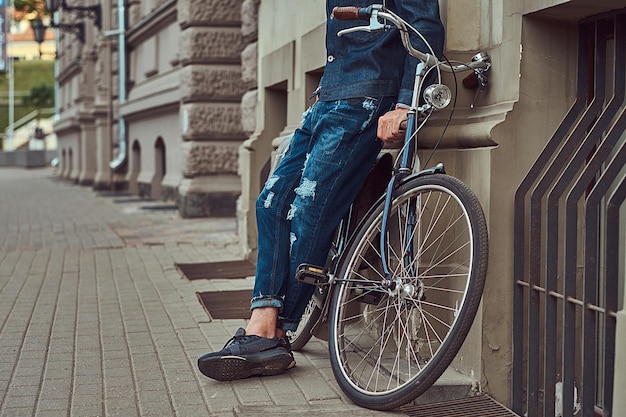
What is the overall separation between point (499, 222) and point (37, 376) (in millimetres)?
2002

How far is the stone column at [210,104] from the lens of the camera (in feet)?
40.8

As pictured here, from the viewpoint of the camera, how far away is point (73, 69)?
86.5ft

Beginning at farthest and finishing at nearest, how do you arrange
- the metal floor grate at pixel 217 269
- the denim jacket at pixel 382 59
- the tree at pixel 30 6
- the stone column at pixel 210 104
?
the tree at pixel 30 6
the stone column at pixel 210 104
the metal floor grate at pixel 217 269
the denim jacket at pixel 382 59

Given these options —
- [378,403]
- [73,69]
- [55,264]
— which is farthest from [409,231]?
[73,69]

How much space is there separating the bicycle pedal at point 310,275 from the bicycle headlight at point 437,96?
2.68 feet

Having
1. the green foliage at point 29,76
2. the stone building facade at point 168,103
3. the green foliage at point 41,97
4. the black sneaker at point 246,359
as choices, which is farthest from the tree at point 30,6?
the green foliage at point 29,76

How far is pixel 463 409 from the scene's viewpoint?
3537 millimetres

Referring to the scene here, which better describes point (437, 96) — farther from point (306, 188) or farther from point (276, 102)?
point (276, 102)

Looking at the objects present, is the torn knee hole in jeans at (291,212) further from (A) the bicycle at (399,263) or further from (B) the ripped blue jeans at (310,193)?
(A) the bicycle at (399,263)

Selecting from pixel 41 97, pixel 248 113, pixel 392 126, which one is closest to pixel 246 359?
pixel 392 126

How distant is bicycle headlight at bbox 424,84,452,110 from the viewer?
358 centimetres

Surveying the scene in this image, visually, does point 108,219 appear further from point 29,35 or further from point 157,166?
point 29,35

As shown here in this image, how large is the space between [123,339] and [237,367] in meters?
1.19

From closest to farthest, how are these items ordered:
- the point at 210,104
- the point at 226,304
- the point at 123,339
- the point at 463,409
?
the point at 463,409, the point at 123,339, the point at 226,304, the point at 210,104
